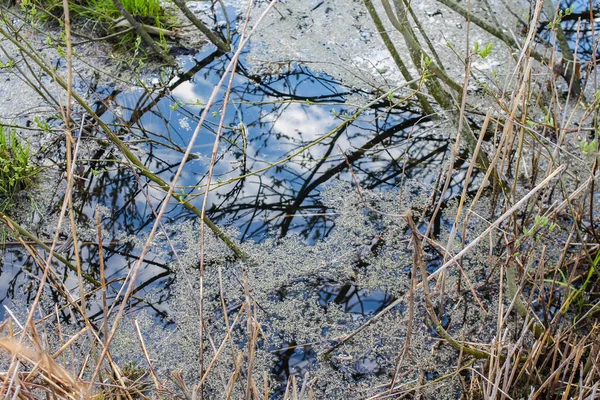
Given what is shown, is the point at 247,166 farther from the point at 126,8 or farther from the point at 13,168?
the point at 126,8

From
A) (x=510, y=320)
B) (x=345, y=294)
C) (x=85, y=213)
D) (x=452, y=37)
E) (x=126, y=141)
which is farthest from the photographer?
(x=452, y=37)

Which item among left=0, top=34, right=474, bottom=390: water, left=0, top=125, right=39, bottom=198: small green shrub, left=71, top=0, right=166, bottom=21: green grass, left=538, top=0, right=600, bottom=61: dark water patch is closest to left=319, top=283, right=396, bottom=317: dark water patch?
left=0, top=34, right=474, bottom=390: water

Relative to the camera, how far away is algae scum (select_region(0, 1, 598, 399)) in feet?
4.17

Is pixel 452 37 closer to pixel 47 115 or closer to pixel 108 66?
pixel 108 66

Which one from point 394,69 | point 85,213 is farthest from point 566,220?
point 85,213

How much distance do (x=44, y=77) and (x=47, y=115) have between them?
12.7 inches

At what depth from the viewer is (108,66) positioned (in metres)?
2.29

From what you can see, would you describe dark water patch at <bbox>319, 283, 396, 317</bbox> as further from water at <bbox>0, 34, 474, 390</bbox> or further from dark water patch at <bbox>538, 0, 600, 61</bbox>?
dark water patch at <bbox>538, 0, 600, 61</bbox>

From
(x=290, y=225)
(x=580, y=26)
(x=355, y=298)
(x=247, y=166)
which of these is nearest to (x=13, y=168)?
(x=247, y=166)

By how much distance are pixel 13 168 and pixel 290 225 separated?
92cm

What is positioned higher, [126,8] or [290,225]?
[126,8]

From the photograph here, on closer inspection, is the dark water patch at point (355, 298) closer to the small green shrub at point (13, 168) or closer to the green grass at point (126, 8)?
the small green shrub at point (13, 168)

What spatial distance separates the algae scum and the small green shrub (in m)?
0.04

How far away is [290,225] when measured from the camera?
5.35 feet
